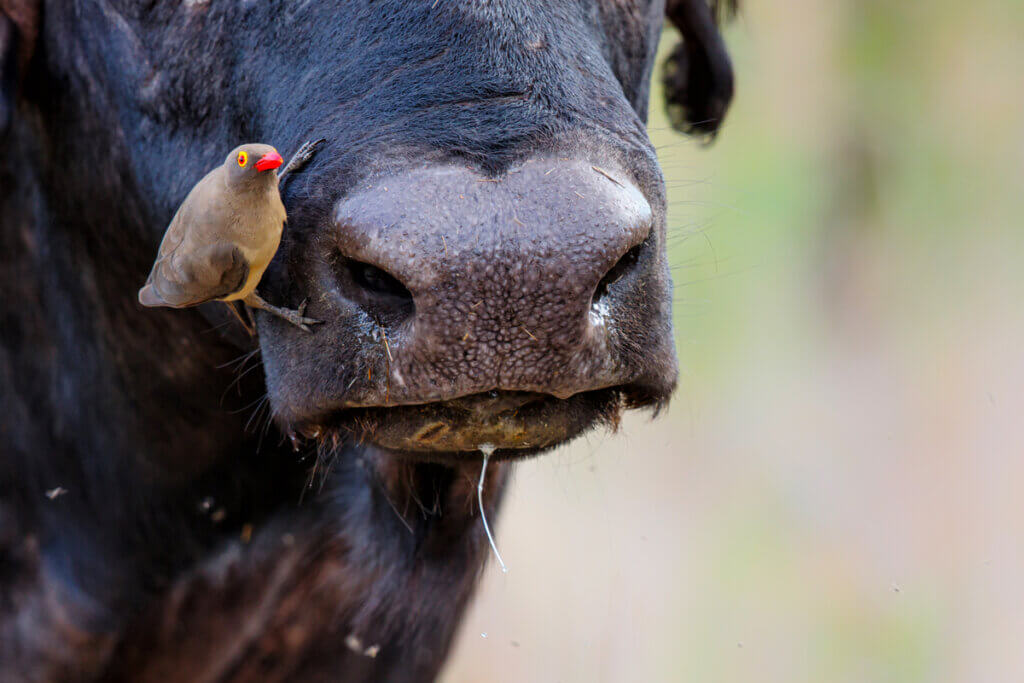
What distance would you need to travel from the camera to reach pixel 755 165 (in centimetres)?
828

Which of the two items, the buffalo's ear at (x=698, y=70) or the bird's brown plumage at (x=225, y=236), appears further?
the buffalo's ear at (x=698, y=70)

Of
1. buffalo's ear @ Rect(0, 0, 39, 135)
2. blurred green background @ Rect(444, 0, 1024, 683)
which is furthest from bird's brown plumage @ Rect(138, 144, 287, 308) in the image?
blurred green background @ Rect(444, 0, 1024, 683)

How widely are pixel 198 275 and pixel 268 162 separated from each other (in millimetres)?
246

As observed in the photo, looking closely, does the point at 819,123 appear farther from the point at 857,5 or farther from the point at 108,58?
the point at 108,58

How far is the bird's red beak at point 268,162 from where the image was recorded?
1795mm

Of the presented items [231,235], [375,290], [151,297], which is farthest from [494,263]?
[151,297]

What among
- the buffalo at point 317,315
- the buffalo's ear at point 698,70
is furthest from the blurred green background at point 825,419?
the buffalo at point 317,315

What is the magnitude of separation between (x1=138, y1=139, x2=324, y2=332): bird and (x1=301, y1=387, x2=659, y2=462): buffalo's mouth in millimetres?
189

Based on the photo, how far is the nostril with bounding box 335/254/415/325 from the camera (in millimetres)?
1727

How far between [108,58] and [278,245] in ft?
2.59

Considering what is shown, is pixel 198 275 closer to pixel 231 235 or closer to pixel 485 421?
pixel 231 235

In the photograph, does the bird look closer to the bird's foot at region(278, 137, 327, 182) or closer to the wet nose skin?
the bird's foot at region(278, 137, 327, 182)

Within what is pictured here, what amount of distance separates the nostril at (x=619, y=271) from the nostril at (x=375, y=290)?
0.91 feet

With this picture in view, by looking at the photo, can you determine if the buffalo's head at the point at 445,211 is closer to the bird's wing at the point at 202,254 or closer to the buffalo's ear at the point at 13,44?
the bird's wing at the point at 202,254
